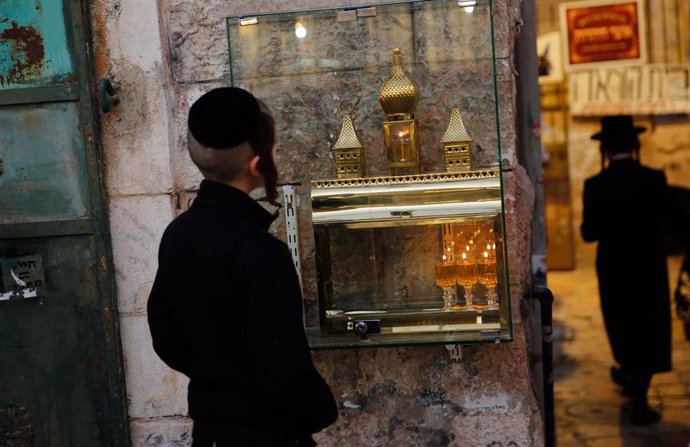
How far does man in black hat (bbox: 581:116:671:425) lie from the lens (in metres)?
5.90

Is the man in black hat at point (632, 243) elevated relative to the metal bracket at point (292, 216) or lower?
lower

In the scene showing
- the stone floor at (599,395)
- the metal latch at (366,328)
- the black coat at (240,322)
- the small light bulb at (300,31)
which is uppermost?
the small light bulb at (300,31)

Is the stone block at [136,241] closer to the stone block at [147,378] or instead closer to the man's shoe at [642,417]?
the stone block at [147,378]

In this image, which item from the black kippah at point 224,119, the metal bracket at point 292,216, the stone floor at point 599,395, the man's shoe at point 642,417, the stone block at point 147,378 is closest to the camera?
the black kippah at point 224,119

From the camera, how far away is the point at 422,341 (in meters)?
3.40

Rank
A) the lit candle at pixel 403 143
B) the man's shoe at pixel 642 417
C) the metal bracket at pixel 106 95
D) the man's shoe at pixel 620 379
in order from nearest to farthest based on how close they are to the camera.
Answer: the lit candle at pixel 403 143 < the metal bracket at pixel 106 95 < the man's shoe at pixel 642 417 < the man's shoe at pixel 620 379

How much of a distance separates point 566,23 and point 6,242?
7.78 metres

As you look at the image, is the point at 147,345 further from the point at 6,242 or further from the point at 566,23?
the point at 566,23

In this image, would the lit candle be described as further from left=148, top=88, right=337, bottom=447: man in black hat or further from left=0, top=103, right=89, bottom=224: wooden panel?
left=0, top=103, right=89, bottom=224: wooden panel

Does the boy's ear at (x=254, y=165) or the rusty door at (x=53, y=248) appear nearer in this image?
the boy's ear at (x=254, y=165)

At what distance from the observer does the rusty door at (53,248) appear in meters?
3.77

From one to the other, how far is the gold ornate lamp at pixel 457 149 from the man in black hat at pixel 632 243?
9.17ft

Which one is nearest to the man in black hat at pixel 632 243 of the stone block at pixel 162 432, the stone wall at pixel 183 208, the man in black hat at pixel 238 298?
the stone wall at pixel 183 208

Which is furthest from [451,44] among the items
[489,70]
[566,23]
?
[566,23]
